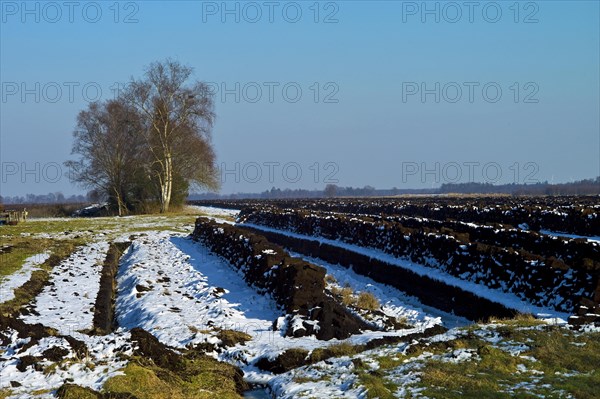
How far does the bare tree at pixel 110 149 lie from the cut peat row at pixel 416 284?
99.7ft

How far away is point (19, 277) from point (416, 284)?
40.3ft

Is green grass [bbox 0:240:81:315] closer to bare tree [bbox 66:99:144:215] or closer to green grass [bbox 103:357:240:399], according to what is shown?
green grass [bbox 103:357:240:399]

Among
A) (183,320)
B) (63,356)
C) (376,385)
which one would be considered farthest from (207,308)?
(376,385)

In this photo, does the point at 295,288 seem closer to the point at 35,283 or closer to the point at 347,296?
the point at 347,296

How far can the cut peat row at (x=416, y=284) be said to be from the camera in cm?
1588

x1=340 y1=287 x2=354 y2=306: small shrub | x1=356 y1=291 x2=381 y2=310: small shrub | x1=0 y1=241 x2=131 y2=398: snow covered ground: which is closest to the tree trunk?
x1=340 y1=287 x2=354 y2=306: small shrub

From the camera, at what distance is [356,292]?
18.9 m

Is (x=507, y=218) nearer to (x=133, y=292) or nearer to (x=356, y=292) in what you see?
(x=356, y=292)

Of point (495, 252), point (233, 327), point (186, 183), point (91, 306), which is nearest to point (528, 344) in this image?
point (233, 327)

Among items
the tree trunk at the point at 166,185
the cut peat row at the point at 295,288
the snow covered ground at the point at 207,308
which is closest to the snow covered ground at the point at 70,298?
the snow covered ground at the point at 207,308

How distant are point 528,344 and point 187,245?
22843mm

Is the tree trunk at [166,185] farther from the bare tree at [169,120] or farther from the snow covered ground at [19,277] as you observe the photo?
the snow covered ground at [19,277]

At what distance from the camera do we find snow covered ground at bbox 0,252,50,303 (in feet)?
53.4

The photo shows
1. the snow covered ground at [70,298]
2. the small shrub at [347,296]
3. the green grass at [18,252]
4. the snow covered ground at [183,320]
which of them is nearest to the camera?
the snow covered ground at [183,320]
